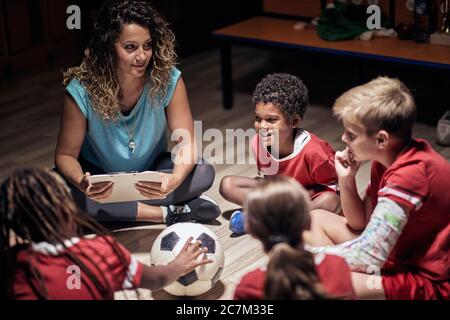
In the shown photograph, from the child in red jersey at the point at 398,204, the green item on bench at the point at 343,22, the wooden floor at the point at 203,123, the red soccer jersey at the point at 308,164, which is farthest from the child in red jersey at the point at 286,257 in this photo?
the green item on bench at the point at 343,22

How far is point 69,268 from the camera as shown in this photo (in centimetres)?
196

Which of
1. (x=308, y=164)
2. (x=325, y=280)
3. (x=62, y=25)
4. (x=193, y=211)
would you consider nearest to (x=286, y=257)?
(x=325, y=280)

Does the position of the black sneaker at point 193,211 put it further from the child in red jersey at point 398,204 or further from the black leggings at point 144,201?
the child in red jersey at point 398,204

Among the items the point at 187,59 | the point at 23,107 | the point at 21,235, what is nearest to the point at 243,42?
the point at 187,59

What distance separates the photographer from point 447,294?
2238 millimetres

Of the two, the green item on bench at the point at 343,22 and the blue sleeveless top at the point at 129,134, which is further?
the green item on bench at the point at 343,22

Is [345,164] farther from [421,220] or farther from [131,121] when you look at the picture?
[131,121]

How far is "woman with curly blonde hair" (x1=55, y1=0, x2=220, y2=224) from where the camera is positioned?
9.74ft

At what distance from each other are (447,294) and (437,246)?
0.45 feet

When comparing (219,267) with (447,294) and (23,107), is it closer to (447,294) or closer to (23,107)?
(447,294)

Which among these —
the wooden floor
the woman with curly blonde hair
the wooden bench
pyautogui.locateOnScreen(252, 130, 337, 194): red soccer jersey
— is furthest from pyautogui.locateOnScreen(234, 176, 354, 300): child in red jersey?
the wooden bench

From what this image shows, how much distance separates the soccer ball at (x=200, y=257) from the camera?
2.59 meters

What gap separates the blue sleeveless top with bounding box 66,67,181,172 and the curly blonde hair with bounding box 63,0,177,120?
2.6 inches

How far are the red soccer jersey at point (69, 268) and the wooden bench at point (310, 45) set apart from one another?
239 centimetres
